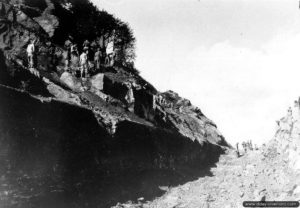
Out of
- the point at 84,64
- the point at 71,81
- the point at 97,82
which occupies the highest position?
the point at 84,64

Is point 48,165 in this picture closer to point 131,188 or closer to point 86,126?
point 86,126

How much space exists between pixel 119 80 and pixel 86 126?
28.5ft

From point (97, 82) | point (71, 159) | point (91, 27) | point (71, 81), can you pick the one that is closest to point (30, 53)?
point (71, 81)

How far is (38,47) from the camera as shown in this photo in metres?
27.3

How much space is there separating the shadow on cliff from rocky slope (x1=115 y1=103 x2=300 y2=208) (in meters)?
1.57

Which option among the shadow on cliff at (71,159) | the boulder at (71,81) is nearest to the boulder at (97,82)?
the boulder at (71,81)

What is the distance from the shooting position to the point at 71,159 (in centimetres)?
1970

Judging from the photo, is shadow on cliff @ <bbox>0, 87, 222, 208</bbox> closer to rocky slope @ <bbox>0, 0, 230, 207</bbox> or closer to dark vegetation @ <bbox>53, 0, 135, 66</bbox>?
rocky slope @ <bbox>0, 0, 230, 207</bbox>

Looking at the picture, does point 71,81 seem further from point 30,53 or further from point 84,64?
point 30,53

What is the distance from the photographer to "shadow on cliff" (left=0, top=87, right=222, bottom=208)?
16.6 metres

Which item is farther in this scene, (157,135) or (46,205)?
(157,135)

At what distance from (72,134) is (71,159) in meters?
1.28

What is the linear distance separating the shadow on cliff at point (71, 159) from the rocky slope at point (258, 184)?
1.57 m

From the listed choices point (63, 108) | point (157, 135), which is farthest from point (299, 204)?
point (157, 135)
